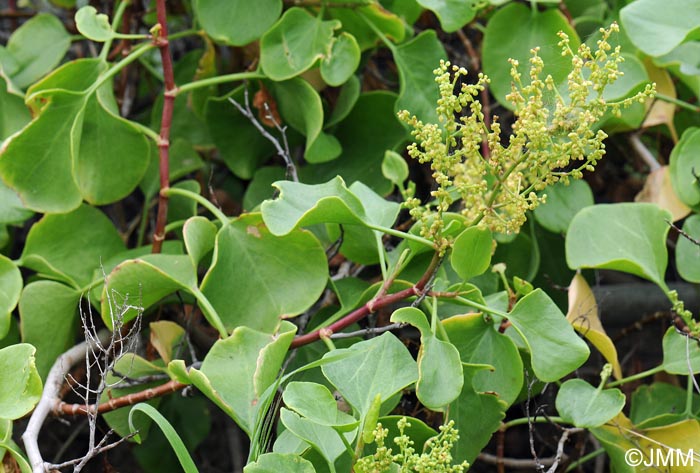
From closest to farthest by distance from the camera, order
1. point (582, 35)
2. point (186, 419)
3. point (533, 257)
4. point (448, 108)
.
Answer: point (448, 108) < point (533, 257) < point (582, 35) < point (186, 419)

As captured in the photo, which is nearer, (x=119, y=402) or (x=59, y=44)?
(x=119, y=402)

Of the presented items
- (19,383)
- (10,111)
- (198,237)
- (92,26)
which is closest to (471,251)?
(198,237)

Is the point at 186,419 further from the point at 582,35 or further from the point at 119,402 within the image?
the point at 582,35

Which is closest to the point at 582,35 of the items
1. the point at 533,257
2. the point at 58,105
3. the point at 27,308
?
the point at 533,257

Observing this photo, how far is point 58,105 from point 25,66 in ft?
0.79

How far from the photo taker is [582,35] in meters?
1.25

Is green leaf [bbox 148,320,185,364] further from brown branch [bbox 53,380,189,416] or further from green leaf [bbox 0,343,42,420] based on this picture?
green leaf [bbox 0,343,42,420]

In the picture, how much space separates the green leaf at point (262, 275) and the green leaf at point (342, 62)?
0.24m

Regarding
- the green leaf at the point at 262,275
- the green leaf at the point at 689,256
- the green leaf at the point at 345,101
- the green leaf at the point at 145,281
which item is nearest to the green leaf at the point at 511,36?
the green leaf at the point at 345,101

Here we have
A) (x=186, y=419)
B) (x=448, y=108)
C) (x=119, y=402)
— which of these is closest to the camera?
(x=448, y=108)

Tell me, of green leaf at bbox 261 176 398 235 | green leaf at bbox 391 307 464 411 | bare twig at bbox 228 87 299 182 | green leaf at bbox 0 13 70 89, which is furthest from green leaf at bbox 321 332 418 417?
green leaf at bbox 0 13 70 89

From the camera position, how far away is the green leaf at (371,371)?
710 mm

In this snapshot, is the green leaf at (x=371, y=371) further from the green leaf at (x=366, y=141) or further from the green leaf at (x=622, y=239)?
the green leaf at (x=366, y=141)

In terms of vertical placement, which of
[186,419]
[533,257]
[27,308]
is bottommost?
[186,419]
